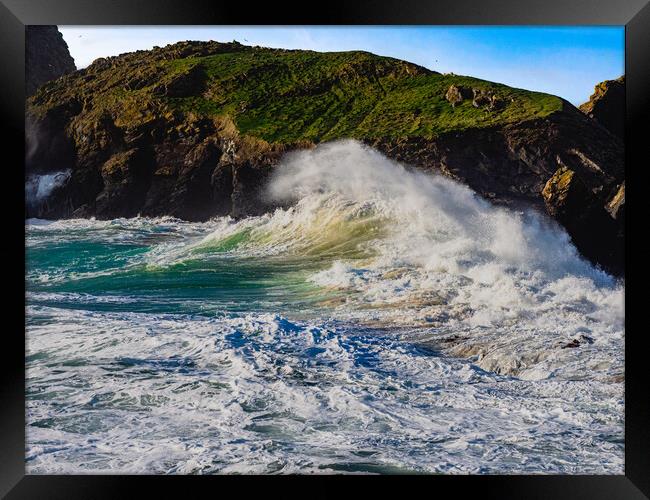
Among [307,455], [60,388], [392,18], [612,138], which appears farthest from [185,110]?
[612,138]

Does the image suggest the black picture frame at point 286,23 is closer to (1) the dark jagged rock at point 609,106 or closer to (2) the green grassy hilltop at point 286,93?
(1) the dark jagged rock at point 609,106

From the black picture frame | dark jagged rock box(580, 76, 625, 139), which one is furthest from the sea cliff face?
the black picture frame

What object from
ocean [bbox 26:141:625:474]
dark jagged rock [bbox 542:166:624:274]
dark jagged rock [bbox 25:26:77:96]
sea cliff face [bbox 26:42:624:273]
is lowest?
ocean [bbox 26:141:625:474]

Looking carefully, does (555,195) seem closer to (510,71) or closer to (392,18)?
(510,71)

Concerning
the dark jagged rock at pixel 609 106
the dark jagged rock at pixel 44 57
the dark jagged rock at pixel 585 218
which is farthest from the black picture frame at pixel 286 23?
the dark jagged rock at pixel 585 218

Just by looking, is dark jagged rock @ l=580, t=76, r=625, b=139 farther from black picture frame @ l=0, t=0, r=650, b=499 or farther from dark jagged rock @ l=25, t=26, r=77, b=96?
dark jagged rock @ l=25, t=26, r=77, b=96

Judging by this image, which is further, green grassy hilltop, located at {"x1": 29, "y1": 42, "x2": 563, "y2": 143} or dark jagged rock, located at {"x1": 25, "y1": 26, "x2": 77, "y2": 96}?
green grassy hilltop, located at {"x1": 29, "y1": 42, "x2": 563, "y2": 143}

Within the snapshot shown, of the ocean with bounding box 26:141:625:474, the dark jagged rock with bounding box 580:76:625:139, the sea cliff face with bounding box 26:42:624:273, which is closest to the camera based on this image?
the ocean with bounding box 26:141:625:474

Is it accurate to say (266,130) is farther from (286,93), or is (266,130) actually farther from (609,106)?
(609,106)

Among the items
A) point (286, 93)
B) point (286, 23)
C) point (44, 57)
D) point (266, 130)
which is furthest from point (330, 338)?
point (44, 57)
